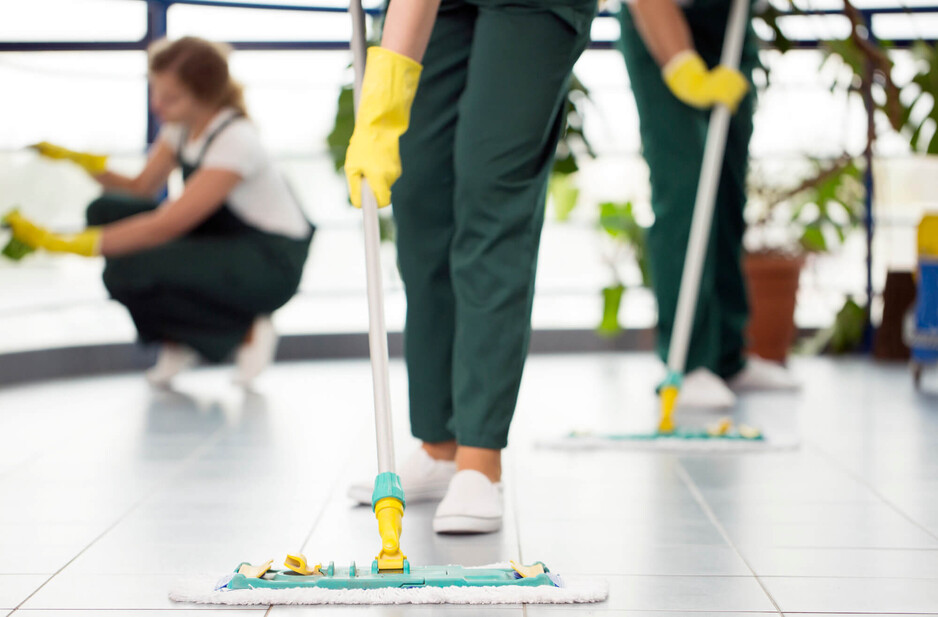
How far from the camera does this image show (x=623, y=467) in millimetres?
1661

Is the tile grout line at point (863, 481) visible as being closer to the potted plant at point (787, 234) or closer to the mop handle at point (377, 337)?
the mop handle at point (377, 337)

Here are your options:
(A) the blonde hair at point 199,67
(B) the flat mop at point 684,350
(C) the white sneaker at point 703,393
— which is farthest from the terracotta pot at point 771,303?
(A) the blonde hair at point 199,67

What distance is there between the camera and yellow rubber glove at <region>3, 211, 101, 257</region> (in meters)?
2.41

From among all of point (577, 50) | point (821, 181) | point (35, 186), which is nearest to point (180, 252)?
point (35, 186)

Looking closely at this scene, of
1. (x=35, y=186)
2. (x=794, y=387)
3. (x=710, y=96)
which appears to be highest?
(x=710, y=96)

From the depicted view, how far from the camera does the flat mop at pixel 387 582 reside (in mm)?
1001

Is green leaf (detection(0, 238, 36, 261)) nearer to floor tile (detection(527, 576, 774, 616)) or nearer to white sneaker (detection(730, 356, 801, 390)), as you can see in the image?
white sneaker (detection(730, 356, 801, 390))

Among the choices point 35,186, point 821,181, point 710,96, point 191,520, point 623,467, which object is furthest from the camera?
point 821,181

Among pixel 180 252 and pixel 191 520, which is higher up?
pixel 180 252

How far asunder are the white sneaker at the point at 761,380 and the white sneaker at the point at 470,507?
136 cm

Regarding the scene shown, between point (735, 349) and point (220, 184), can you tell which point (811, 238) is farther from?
point (220, 184)

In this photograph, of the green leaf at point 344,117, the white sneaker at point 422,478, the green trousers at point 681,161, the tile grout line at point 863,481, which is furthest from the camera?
the green leaf at point 344,117

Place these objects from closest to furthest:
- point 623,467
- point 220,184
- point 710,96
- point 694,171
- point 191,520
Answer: point 191,520
point 623,467
point 710,96
point 694,171
point 220,184

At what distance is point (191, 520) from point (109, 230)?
4.32 ft
